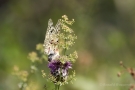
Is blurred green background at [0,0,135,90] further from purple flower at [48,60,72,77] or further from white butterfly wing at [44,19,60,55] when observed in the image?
purple flower at [48,60,72,77]

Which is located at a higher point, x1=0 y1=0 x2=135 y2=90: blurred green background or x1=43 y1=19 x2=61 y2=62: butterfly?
x1=0 y1=0 x2=135 y2=90: blurred green background

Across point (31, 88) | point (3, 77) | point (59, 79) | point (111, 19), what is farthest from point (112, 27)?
point (59, 79)

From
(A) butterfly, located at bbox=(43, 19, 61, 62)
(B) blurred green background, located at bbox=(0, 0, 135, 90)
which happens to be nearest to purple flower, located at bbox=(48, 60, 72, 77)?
(A) butterfly, located at bbox=(43, 19, 61, 62)

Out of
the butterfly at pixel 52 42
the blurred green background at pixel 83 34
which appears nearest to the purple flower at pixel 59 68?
the butterfly at pixel 52 42

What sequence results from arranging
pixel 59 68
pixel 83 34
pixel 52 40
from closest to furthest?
pixel 59 68 → pixel 52 40 → pixel 83 34

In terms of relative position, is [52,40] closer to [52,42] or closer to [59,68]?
[52,42]

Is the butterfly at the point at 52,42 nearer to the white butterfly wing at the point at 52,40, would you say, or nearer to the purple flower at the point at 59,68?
the white butterfly wing at the point at 52,40

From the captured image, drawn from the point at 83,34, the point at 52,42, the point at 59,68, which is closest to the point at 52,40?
the point at 52,42

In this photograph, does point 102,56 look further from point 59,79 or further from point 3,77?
point 59,79
